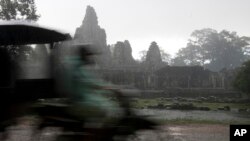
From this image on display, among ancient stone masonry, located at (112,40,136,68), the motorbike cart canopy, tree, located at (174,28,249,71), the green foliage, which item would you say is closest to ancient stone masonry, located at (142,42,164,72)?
ancient stone masonry, located at (112,40,136,68)

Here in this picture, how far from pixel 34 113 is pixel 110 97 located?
28.4 inches

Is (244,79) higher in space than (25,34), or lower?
lower

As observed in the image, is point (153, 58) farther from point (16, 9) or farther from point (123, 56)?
point (16, 9)

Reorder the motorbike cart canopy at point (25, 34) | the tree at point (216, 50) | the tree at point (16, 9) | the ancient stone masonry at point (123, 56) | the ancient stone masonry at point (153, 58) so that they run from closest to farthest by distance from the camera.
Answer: the motorbike cart canopy at point (25, 34) → the tree at point (16, 9) → the ancient stone masonry at point (123, 56) → the ancient stone masonry at point (153, 58) → the tree at point (216, 50)

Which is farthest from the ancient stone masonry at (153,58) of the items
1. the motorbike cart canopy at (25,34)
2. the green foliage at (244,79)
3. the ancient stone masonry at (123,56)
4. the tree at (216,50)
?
the motorbike cart canopy at (25,34)

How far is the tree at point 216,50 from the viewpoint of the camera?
3799 inches

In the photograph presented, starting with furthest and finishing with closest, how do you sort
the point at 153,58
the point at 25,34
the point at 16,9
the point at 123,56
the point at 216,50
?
the point at 216,50
the point at 153,58
the point at 123,56
the point at 16,9
the point at 25,34

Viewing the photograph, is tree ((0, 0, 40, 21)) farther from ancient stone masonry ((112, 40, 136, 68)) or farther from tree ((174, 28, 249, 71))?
tree ((174, 28, 249, 71))

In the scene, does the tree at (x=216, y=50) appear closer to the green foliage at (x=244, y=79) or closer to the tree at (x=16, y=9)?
the green foliage at (x=244, y=79)

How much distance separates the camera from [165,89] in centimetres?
5469

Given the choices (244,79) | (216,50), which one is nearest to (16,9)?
(244,79)

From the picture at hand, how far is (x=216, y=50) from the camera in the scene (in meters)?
100

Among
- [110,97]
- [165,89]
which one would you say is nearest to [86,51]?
[110,97]

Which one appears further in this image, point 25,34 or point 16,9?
point 16,9
